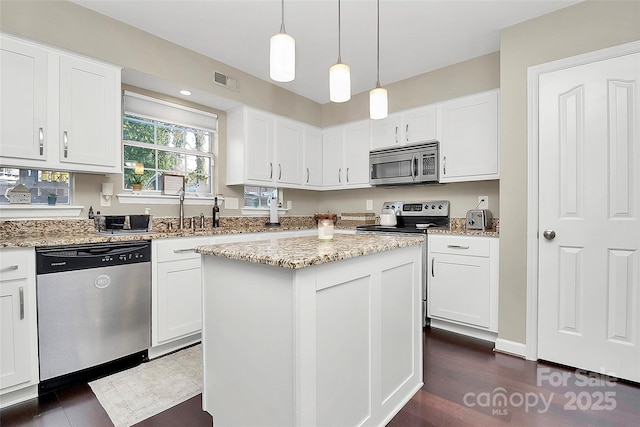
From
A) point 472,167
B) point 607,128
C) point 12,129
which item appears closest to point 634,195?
point 607,128

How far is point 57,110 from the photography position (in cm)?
225

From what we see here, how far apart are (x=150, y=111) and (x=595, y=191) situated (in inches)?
148

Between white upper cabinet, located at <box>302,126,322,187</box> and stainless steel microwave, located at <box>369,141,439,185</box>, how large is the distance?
79cm

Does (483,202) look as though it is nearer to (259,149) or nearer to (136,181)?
(259,149)

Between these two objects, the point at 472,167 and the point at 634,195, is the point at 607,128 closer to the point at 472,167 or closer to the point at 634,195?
the point at 634,195

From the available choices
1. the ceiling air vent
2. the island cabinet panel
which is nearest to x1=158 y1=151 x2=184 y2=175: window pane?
the ceiling air vent

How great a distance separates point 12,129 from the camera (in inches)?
81.6

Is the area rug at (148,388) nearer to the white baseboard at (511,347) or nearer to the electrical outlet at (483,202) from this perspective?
the white baseboard at (511,347)

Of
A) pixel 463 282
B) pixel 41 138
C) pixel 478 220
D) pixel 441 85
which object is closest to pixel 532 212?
pixel 478 220

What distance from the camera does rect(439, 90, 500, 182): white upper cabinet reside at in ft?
9.87

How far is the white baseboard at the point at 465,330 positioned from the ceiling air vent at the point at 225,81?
10.3 ft

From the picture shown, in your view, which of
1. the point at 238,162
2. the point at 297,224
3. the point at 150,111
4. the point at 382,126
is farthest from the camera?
the point at 297,224

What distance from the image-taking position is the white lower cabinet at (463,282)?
273 centimetres

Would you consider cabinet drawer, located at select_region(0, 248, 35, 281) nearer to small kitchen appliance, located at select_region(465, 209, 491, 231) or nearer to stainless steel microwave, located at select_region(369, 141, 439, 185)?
stainless steel microwave, located at select_region(369, 141, 439, 185)
